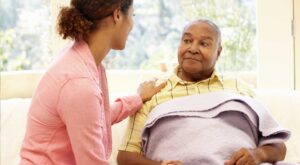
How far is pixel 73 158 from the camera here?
4.55ft

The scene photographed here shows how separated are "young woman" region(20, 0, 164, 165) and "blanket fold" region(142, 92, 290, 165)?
12.9 inches

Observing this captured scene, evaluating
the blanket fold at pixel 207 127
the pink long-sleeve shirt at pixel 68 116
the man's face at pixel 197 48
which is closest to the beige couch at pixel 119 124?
the blanket fold at pixel 207 127

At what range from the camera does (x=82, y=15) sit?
4.28 ft

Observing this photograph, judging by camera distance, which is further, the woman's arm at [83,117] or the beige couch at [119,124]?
the beige couch at [119,124]

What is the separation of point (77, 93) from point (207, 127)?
0.61 metres

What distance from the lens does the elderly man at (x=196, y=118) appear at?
1578 millimetres

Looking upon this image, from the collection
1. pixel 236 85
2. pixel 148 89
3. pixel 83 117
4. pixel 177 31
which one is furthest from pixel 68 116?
pixel 177 31

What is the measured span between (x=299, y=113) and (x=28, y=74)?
1448mm

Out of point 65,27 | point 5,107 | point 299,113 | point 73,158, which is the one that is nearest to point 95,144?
point 73,158

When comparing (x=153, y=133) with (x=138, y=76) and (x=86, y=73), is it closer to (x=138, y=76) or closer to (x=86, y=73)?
(x=86, y=73)

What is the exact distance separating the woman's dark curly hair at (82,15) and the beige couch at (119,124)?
74 cm

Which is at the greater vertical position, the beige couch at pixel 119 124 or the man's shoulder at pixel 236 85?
the man's shoulder at pixel 236 85

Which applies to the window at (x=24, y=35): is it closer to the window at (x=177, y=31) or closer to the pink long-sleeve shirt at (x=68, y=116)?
the window at (x=177, y=31)

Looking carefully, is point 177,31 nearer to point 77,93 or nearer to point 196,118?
point 196,118
